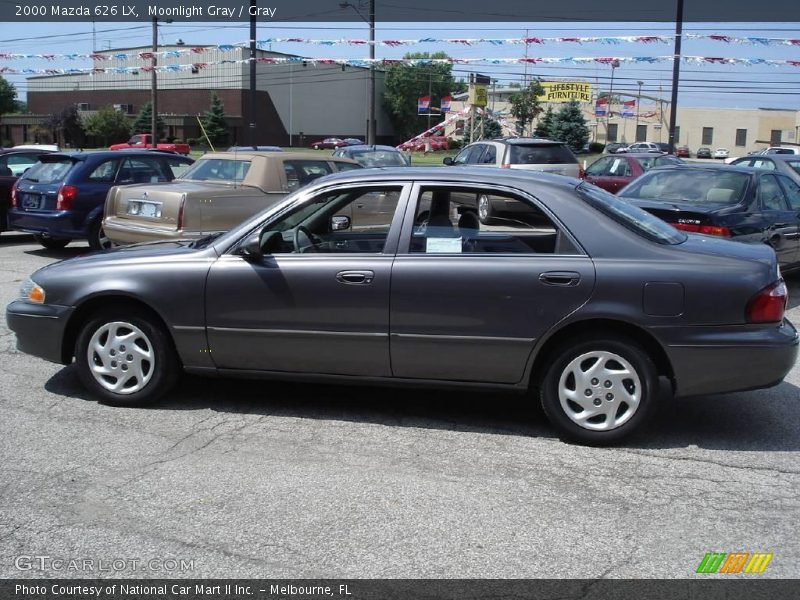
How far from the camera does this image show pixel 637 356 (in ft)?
16.3

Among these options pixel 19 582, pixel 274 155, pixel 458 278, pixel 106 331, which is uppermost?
pixel 274 155

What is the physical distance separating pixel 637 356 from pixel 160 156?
1036 centimetres

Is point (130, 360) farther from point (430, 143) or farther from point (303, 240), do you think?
point (430, 143)

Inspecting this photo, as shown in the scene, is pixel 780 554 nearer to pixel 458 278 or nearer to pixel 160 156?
pixel 458 278

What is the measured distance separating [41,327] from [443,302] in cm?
273

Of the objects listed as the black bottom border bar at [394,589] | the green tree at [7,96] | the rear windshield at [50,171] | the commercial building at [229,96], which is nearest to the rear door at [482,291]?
the black bottom border bar at [394,589]

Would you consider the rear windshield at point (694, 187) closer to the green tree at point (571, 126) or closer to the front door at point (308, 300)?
the front door at point (308, 300)

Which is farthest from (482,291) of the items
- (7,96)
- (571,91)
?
(7,96)

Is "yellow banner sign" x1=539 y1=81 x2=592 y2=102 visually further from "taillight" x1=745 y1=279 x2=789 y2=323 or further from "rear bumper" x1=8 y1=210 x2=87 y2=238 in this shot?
"taillight" x1=745 y1=279 x2=789 y2=323

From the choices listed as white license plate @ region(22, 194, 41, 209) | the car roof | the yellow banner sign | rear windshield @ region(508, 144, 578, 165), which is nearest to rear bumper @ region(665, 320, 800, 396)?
the car roof

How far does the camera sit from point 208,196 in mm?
9883

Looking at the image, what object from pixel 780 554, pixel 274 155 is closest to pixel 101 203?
pixel 274 155

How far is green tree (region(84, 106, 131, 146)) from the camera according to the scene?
7225 cm

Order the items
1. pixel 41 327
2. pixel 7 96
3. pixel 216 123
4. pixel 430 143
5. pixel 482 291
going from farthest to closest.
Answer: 1. pixel 7 96
2. pixel 430 143
3. pixel 216 123
4. pixel 41 327
5. pixel 482 291
